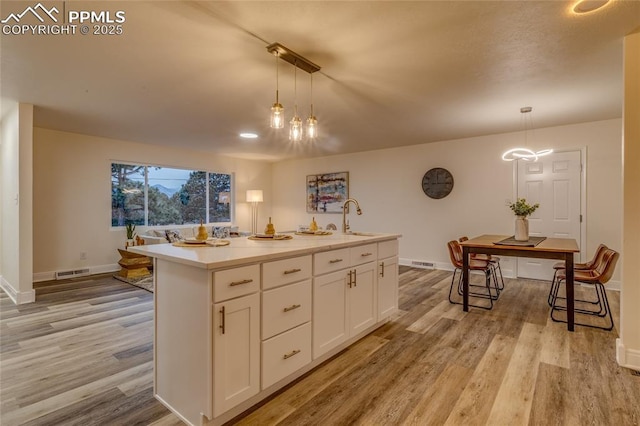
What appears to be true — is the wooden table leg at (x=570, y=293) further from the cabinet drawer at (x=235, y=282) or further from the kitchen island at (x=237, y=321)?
the cabinet drawer at (x=235, y=282)

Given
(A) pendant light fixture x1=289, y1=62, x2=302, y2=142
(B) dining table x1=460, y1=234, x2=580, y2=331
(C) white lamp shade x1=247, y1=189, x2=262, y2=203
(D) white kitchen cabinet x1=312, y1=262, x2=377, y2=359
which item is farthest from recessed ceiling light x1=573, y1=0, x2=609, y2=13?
(C) white lamp shade x1=247, y1=189, x2=262, y2=203

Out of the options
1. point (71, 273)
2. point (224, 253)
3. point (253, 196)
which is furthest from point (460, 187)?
point (71, 273)

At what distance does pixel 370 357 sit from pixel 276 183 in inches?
252

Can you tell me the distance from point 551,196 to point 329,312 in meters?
4.31

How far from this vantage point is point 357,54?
96.2 inches

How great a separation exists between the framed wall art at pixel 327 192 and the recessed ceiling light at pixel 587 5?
5.15 m

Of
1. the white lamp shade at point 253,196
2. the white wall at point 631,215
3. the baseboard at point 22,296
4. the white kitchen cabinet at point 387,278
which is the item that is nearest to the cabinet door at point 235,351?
the white kitchen cabinet at point 387,278

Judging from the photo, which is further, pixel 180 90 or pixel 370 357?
pixel 180 90

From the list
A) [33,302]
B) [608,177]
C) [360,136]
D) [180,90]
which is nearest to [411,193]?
[360,136]

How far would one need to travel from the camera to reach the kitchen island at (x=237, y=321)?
158 cm

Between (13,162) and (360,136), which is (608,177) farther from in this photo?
(13,162)

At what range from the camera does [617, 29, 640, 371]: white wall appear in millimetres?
2275

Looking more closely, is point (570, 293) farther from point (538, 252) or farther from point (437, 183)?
point (437, 183)

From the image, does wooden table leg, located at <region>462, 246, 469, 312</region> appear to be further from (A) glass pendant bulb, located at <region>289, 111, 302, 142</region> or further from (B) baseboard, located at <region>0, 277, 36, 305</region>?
(B) baseboard, located at <region>0, 277, 36, 305</region>
